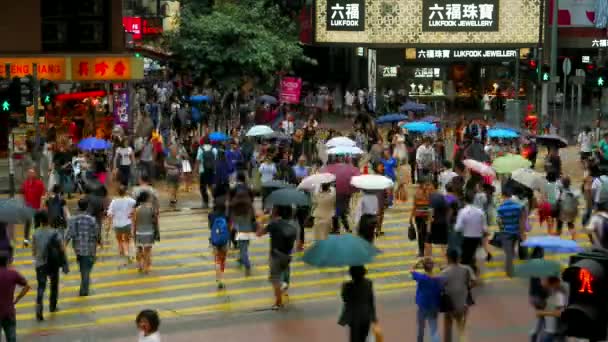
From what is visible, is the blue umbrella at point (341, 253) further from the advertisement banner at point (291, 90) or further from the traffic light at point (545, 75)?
the traffic light at point (545, 75)

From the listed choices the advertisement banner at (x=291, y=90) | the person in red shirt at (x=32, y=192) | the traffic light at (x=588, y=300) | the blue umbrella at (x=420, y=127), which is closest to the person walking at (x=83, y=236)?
the person in red shirt at (x=32, y=192)

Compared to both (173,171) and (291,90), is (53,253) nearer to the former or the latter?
(173,171)

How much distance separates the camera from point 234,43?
4612 centimetres

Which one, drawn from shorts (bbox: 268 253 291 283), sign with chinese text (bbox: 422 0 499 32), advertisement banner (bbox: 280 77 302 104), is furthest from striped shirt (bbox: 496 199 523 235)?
sign with chinese text (bbox: 422 0 499 32)

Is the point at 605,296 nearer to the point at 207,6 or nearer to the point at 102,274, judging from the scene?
the point at 102,274

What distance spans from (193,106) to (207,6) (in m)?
9.34

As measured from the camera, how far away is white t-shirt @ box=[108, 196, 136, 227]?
20.7 metres

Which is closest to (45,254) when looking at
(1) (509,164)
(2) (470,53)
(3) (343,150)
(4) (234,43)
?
(1) (509,164)

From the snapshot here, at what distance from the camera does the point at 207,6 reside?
51500 mm

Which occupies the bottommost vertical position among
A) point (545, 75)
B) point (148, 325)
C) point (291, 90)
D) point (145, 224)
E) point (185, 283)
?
point (185, 283)

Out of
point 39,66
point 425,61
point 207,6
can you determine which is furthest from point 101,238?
point 425,61

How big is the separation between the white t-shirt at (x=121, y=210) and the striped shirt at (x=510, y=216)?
6441 millimetres

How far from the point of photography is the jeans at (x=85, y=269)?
18.7 m

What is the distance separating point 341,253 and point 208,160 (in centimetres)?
1320
